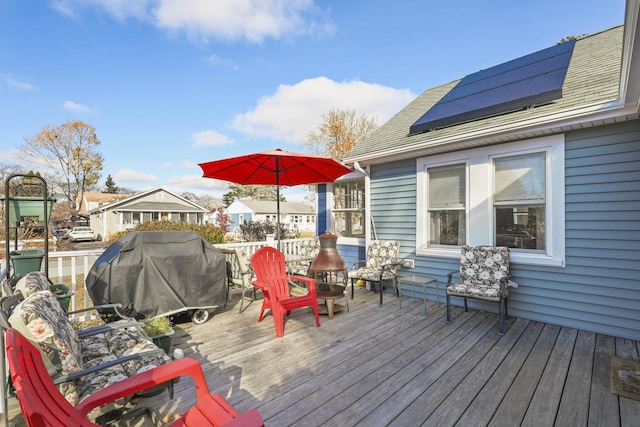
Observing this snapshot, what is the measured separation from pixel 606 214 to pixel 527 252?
3.16 ft

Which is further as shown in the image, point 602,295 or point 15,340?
point 602,295

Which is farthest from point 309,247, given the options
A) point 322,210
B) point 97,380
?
point 97,380

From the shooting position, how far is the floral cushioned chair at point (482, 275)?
151 inches

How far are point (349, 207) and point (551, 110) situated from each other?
4002 mm

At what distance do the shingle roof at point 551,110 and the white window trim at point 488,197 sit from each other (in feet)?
0.73

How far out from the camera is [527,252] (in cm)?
416

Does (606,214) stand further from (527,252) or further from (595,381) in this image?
(595,381)

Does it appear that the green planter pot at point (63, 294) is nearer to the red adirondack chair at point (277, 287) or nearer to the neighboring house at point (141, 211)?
the red adirondack chair at point (277, 287)

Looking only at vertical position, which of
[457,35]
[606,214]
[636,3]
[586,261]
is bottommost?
[586,261]

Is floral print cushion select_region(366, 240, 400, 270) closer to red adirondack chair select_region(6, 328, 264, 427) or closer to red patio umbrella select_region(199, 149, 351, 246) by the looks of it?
red patio umbrella select_region(199, 149, 351, 246)

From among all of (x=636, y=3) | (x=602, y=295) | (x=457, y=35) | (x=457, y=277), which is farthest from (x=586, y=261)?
(x=457, y=35)

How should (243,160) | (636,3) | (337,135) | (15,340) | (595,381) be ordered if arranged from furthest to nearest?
(337,135), (243,160), (595,381), (636,3), (15,340)

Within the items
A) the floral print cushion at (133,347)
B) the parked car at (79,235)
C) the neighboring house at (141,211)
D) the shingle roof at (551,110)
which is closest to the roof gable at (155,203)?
the neighboring house at (141,211)

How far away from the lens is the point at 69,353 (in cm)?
172
